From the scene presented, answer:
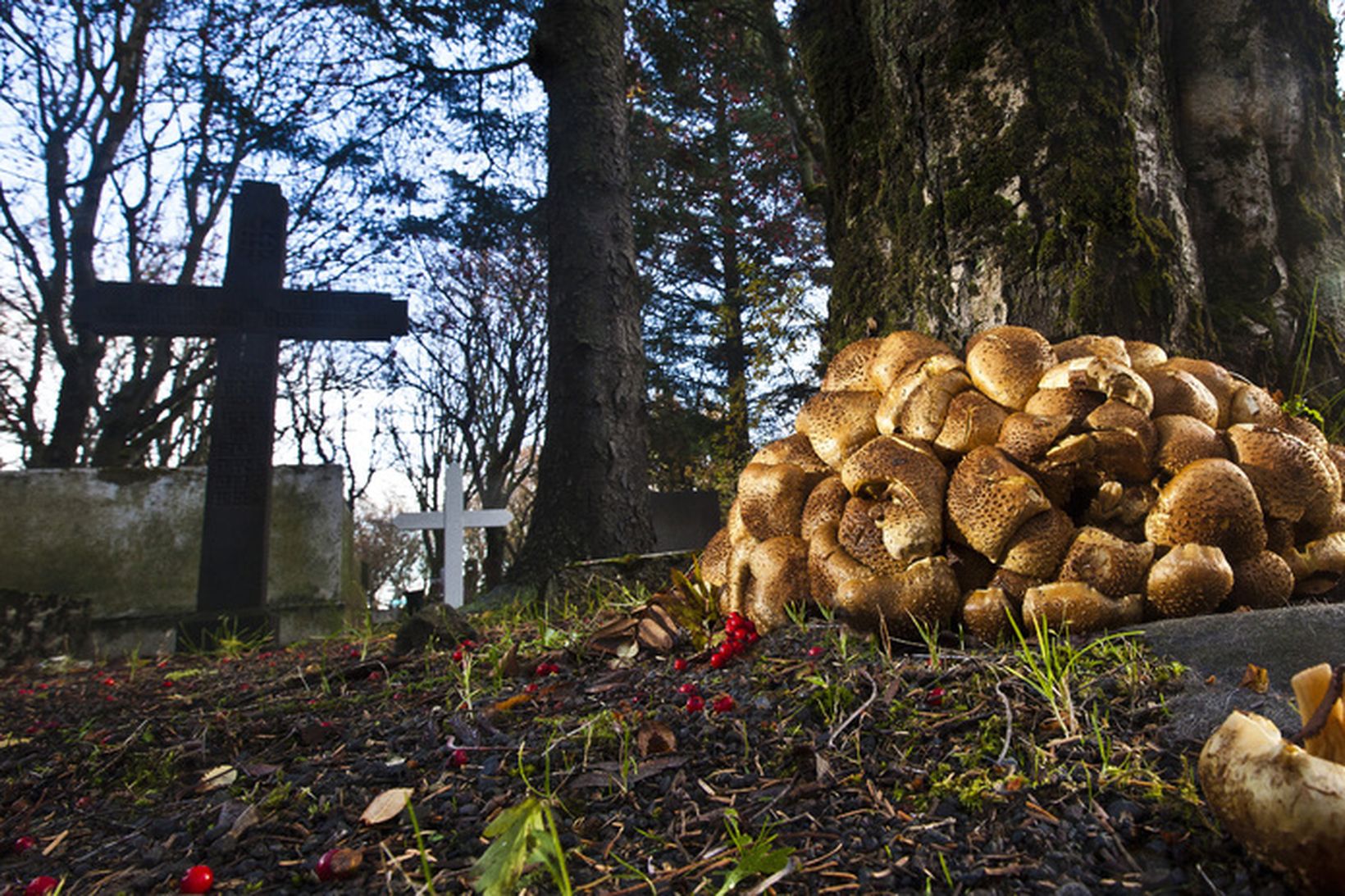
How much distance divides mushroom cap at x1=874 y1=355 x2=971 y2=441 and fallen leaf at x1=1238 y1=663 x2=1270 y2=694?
774mm

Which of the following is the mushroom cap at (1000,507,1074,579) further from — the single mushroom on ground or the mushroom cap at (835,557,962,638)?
the single mushroom on ground

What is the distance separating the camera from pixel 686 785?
54.6 inches

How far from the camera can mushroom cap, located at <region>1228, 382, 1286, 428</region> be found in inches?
77.5

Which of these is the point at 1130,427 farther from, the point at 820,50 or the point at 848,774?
the point at 820,50

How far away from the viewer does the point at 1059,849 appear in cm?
107

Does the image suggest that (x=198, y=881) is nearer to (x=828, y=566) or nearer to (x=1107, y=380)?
(x=828, y=566)

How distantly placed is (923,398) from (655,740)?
40.2 inches

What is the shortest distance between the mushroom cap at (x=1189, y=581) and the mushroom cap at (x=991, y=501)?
259mm

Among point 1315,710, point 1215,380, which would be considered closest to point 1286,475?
point 1215,380

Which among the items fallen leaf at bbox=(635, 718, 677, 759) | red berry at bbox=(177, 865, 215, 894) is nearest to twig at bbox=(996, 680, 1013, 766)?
fallen leaf at bbox=(635, 718, 677, 759)

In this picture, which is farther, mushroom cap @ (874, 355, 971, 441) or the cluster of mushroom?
mushroom cap @ (874, 355, 971, 441)

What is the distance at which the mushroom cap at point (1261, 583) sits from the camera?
175 centimetres

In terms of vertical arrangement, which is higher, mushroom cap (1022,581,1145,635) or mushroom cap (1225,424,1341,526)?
mushroom cap (1225,424,1341,526)

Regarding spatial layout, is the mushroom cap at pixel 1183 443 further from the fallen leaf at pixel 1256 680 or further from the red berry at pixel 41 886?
the red berry at pixel 41 886
